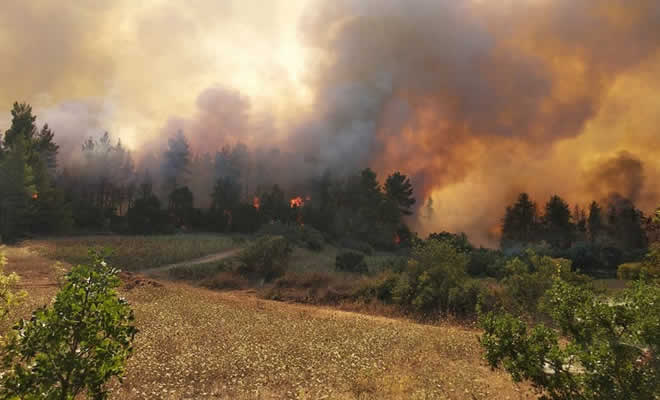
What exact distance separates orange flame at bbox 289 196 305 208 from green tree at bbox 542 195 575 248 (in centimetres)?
6387

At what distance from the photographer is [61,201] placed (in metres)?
65.1

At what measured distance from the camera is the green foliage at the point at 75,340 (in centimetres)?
540

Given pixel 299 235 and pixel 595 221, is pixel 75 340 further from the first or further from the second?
pixel 595 221

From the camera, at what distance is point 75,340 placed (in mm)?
5684

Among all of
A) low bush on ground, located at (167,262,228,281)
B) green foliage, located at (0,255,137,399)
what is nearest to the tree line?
low bush on ground, located at (167,262,228,281)

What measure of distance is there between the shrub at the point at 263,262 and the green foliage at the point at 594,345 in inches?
1354

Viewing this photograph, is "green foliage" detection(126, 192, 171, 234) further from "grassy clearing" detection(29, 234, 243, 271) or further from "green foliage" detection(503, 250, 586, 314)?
"green foliage" detection(503, 250, 586, 314)

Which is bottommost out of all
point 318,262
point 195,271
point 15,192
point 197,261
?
point 195,271

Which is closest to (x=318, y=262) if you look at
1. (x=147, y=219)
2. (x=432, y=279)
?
(x=432, y=279)

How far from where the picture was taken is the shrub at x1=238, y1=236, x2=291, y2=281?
133 feet

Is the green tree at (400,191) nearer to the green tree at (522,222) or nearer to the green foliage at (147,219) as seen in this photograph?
the green tree at (522,222)

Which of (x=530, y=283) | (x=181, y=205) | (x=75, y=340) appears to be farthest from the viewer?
(x=181, y=205)

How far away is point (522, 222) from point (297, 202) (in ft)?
199

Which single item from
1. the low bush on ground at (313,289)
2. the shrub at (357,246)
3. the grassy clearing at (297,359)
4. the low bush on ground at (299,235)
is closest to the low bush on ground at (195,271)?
the low bush on ground at (313,289)
